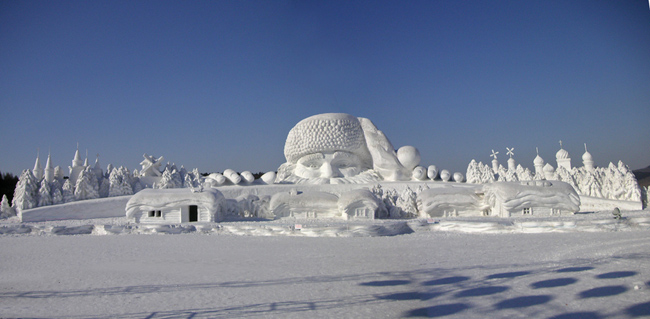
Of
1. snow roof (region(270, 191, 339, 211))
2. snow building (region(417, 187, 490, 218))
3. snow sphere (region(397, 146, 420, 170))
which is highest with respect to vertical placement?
snow sphere (region(397, 146, 420, 170))

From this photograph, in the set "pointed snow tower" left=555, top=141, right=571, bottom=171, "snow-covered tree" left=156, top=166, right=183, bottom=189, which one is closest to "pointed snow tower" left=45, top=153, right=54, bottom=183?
"snow-covered tree" left=156, top=166, right=183, bottom=189

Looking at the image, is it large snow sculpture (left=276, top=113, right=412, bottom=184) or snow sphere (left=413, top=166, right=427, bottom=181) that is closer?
snow sphere (left=413, top=166, right=427, bottom=181)

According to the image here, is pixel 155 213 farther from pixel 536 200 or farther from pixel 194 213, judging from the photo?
pixel 536 200

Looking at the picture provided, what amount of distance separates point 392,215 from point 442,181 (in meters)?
8.21

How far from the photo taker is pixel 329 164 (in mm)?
26016

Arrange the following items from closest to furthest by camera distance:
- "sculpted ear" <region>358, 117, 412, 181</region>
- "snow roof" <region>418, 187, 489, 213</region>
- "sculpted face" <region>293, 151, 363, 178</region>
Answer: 1. "snow roof" <region>418, 187, 489, 213</region>
2. "sculpted ear" <region>358, 117, 412, 181</region>
3. "sculpted face" <region>293, 151, 363, 178</region>

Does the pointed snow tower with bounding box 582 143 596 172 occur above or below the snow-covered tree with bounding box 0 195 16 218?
above

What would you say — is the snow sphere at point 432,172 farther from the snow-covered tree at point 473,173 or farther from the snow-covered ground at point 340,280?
the snow-covered ground at point 340,280

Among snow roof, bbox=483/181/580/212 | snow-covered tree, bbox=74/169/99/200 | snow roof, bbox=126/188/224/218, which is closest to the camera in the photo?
snow roof, bbox=483/181/580/212

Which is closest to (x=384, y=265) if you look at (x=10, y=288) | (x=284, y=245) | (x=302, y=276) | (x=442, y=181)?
(x=302, y=276)

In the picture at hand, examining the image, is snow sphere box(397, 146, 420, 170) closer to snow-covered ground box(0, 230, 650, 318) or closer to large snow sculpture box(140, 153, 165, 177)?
large snow sculpture box(140, 153, 165, 177)

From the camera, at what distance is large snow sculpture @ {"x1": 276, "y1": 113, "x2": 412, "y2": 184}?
1017 inches

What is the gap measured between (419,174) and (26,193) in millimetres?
21050

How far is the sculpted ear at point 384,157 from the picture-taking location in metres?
25.6
